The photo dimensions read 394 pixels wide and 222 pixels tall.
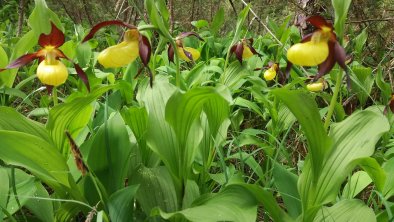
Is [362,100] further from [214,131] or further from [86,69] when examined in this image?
[86,69]

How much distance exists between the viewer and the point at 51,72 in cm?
135

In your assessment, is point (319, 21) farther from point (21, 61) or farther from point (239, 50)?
point (239, 50)

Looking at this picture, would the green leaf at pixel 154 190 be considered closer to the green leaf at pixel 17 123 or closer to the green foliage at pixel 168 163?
the green foliage at pixel 168 163

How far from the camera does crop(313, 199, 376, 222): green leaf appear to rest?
105cm

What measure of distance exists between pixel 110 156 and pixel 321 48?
0.72 meters

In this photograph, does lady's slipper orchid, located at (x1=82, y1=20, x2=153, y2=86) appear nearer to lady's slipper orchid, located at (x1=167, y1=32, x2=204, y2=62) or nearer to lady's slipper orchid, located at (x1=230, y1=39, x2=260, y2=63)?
lady's slipper orchid, located at (x1=167, y1=32, x2=204, y2=62)

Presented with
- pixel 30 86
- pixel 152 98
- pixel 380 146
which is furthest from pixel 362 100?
pixel 30 86

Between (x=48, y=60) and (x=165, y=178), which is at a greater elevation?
(x=48, y=60)

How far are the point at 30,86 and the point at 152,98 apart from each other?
173 centimetres

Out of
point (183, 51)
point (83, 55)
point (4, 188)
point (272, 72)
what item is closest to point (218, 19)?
point (272, 72)

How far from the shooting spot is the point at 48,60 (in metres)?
1.38

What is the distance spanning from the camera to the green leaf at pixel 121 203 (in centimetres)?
110

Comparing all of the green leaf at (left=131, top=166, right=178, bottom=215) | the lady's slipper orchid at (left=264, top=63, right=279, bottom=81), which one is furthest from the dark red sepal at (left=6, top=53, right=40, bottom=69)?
the lady's slipper orchid at (left=264, top=63, right=279, bottom=81)

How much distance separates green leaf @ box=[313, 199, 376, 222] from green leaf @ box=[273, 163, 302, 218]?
3.9 inches
